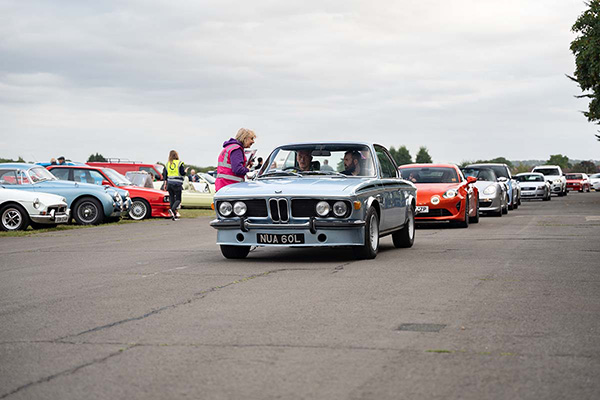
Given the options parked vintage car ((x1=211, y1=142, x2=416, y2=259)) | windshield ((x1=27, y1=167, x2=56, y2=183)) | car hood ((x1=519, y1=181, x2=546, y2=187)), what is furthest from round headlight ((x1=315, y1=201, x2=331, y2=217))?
car hood ((x1=519, y1=181, x2=546, y2=187))

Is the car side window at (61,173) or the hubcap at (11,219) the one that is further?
the car side window at (61,173)

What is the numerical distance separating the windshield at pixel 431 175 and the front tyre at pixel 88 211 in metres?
8.32

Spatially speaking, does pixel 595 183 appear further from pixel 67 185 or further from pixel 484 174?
pixel 67 185

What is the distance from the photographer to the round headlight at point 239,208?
1111 centimetres

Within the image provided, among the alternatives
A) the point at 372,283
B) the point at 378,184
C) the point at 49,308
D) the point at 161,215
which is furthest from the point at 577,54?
the point at 49,308

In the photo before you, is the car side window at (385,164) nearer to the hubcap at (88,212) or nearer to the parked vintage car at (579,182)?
the hubcap at (88,212)

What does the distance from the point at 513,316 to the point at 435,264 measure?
4161 mm

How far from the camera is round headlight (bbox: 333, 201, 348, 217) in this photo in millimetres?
10734

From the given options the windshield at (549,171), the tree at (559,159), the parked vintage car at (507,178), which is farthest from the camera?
the tree at (559,159)

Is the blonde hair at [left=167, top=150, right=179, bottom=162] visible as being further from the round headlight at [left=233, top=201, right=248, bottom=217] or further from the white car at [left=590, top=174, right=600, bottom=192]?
the white car at [left=590, top=174, right=600, bottom=192]

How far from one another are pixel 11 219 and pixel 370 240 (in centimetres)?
1203

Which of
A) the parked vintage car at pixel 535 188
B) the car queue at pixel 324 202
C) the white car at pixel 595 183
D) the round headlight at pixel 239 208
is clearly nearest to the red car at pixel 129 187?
the car queue at pixel 324 202

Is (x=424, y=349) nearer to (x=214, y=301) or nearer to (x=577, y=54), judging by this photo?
(x=214, y=301)

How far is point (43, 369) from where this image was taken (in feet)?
16.4
